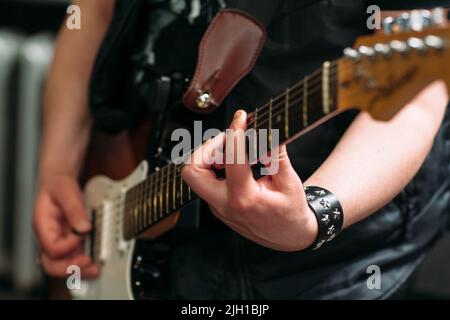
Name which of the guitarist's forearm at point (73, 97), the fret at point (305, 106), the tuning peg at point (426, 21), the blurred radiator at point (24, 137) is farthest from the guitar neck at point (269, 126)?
the blurred radiator at point (24, 137)

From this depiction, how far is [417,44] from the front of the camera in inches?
27.4

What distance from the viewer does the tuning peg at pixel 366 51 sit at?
73 centimetres

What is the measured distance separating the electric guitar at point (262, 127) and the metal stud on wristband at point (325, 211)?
8 centimetres

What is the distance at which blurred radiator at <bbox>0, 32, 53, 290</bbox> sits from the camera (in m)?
2.36

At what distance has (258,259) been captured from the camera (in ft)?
3.48

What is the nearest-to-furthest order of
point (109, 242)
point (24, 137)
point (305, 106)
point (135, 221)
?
point (305, 106), point (135, 221), point (109, 242), point (24, 137)

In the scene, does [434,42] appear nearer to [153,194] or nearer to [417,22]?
[417,22]

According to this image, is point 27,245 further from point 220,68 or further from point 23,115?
point 220,68

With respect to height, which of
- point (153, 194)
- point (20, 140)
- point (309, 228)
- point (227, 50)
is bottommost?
point (309, 228)

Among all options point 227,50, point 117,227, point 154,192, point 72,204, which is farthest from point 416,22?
point 72,204

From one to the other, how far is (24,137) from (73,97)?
103 centimetres

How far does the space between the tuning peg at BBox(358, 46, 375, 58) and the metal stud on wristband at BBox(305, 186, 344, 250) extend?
0.65ft

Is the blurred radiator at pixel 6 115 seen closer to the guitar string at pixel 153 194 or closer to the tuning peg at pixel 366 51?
the guitar string at pixel 153 194
